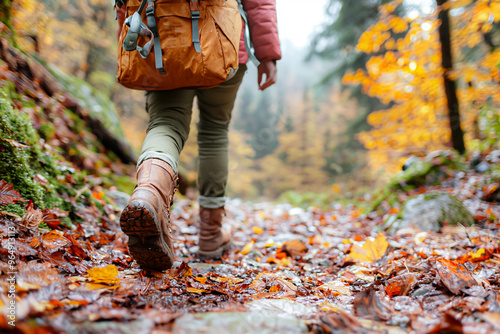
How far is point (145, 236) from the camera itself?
107 cm

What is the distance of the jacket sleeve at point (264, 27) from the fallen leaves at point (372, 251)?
46.4 inches

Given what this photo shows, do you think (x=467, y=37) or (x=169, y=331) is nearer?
(x=169, y=331)

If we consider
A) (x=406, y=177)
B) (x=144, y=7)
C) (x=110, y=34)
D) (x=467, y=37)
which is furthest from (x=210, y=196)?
(x=110, y=34)

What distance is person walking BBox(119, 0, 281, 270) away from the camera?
3.52 ft

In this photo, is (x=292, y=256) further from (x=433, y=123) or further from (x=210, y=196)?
(x=433, y=123)

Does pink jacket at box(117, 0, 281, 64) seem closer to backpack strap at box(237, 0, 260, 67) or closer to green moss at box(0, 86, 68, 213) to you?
backpack strap at box(237, 0, 260, 67)

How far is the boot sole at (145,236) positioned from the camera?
100 centimetres

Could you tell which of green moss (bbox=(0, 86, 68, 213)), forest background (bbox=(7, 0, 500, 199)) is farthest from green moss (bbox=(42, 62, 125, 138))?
green moss (bbox=(0, 86, 68, 213))

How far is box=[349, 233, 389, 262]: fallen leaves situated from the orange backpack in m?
1.20

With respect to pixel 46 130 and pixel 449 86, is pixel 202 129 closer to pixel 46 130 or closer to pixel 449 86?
pixel 46 130

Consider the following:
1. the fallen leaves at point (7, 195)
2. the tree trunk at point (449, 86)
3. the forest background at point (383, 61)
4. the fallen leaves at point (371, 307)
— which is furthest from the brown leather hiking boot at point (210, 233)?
the tree trunk at point (449, 86)

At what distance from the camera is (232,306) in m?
0.91

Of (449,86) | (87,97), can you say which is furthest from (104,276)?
(449,86)

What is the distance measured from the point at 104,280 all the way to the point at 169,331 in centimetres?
39
